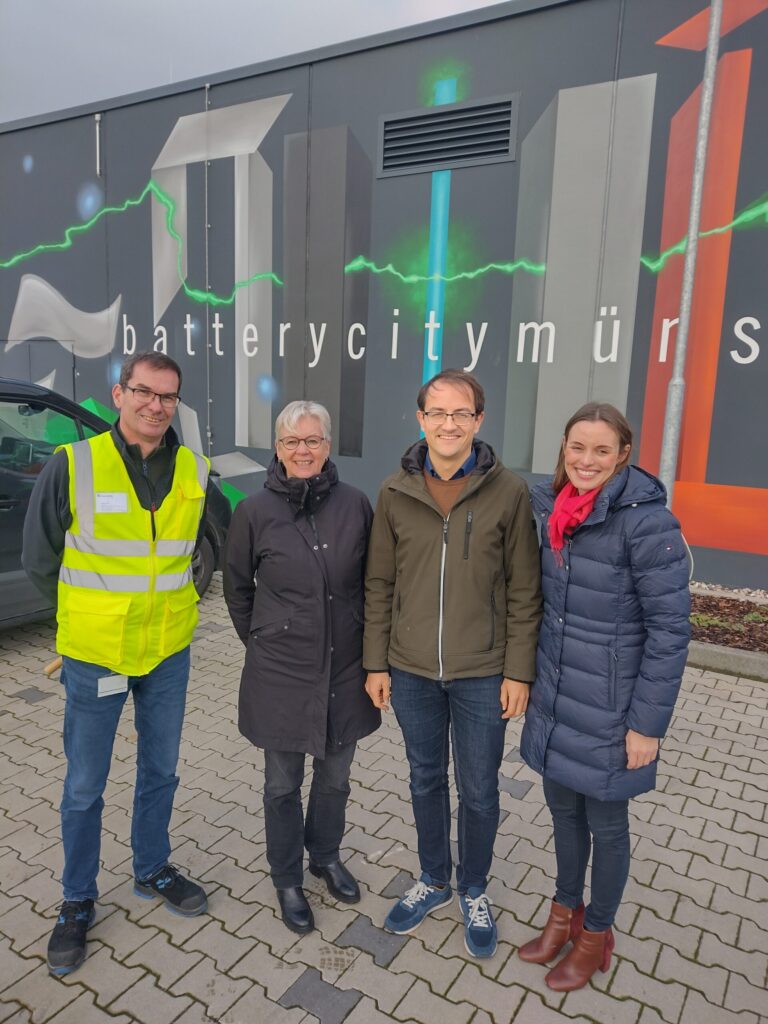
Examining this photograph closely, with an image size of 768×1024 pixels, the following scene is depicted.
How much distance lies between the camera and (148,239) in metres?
8.86

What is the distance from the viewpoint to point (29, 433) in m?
4.91

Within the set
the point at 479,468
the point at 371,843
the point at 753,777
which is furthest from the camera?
the point at 753,777

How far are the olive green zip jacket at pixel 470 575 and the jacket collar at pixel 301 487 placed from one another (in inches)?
8.2

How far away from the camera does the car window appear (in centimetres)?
474

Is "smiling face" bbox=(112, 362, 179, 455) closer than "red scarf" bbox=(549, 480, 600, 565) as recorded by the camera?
No

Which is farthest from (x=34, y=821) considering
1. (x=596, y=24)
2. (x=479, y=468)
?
(x=596, y=24)

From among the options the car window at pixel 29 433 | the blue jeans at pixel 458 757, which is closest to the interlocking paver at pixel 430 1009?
the blue jeans at pixel 458 757

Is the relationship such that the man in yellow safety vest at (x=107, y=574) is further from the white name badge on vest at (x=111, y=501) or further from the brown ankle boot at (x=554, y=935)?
the brown ankle boot at (x=554, y=935)

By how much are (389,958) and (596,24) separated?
7.01 meters

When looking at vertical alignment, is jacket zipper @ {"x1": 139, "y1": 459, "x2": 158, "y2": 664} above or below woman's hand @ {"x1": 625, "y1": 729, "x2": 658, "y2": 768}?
above

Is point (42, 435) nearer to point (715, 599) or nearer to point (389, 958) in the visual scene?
point (389, 958)

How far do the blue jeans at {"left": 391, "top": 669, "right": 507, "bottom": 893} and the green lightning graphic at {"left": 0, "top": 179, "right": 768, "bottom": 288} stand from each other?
4750 millimetres

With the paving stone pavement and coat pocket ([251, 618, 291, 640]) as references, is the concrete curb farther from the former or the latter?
coat pocket ([251, 618, 291, 640])

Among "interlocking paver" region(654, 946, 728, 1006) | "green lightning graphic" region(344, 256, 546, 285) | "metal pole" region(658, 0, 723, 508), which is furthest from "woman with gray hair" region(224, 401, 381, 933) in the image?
"green lightning graphic" region(344, 256, 546, 285)
